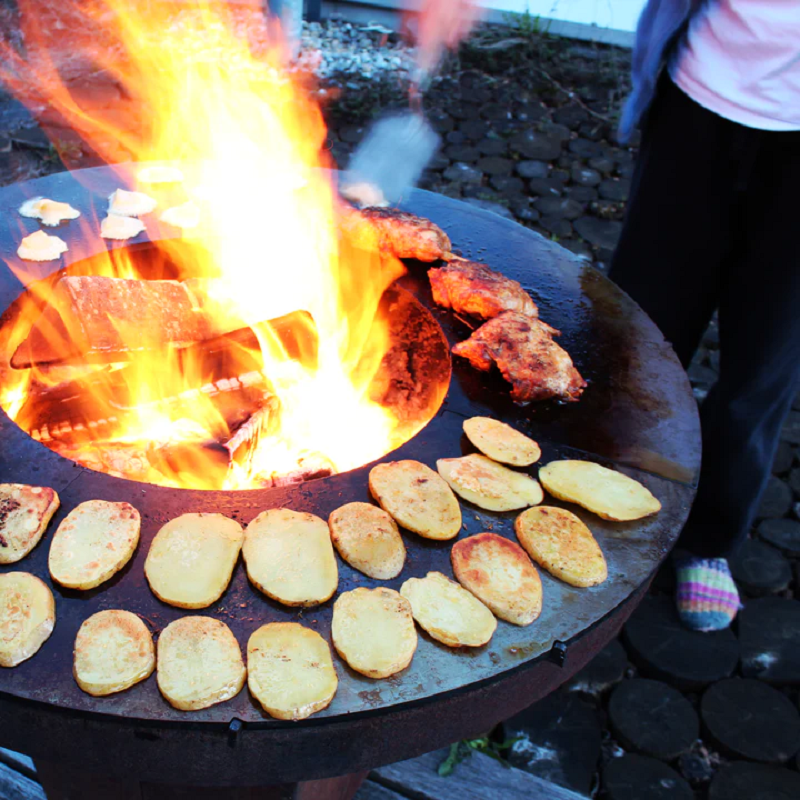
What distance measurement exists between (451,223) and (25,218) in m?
1.56

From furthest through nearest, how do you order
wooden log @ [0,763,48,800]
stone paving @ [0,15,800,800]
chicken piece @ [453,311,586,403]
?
1. stone paving @ [0,15,800,800]
2. wooden log @ [0,763,48,800]
3. chicken piece @ [453,311,586,403]

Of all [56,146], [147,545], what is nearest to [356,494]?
[147,545]

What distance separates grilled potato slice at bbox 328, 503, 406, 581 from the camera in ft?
5.25

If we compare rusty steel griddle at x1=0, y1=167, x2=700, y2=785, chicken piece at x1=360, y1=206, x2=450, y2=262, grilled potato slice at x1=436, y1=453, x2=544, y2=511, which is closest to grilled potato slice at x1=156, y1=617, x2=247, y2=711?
rusty steel griddle at x1=0, y1=167, x2=700, y2=785

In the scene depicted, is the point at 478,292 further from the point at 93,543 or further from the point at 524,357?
the point at 93,543

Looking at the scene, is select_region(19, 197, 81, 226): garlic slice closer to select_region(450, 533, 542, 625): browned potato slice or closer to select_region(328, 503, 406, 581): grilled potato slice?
select_region(328, 503, 406, 581): grilled potato slice

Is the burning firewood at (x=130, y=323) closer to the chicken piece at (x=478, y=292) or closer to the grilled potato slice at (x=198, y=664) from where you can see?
the chicken piece at (x=478, y=292)

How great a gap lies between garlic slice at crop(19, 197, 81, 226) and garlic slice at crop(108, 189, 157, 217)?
0.44ft

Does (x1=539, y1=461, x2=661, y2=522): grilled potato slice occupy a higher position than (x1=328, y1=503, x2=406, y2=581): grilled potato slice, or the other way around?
(x1=539, y1=461, x2=661, y2=522): grilled potato slice

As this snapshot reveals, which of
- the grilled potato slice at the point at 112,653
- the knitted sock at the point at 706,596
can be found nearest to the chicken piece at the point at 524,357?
the grilled potato slice at the point at 112,653

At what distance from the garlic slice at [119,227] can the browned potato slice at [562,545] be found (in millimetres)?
1703

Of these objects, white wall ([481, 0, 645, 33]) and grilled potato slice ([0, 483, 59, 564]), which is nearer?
grilled potato slice ([0, 483, 59, 564])

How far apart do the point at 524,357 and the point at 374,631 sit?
951mm

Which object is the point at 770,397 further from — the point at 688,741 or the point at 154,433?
the point at 154,433
